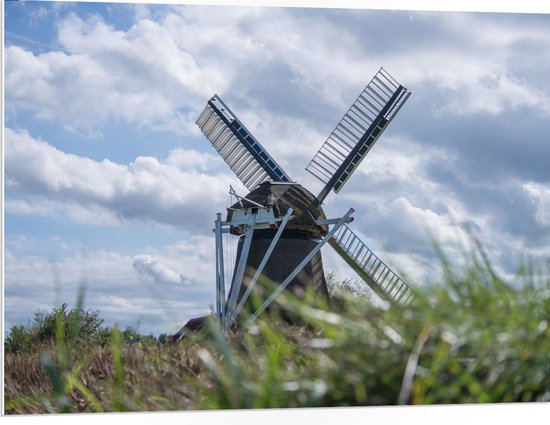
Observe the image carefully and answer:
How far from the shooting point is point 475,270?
236 centimetres

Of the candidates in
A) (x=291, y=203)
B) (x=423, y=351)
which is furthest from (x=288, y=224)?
(x=423, y=351)

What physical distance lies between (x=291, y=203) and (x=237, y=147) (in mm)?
3046

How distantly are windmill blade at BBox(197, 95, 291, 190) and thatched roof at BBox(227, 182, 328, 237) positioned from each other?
1.28 m

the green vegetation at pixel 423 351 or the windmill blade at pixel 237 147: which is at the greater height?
the windmill blade at pixel 237 147

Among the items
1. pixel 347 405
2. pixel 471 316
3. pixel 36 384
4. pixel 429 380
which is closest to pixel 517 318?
pixel 471 316

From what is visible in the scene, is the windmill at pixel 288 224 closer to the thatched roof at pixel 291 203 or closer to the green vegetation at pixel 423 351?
the thatched roof at pixel 291 203

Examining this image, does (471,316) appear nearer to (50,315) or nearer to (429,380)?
(429,380)

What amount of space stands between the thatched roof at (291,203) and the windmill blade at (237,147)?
1.28 metres

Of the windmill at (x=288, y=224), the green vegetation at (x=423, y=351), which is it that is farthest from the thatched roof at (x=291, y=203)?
the green vegetation at (x=423, y=351)

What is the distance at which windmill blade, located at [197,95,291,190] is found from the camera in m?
18.1

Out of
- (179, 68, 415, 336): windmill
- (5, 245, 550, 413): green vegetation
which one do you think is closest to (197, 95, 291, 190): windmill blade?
(179, 68, 415, 336): windmill

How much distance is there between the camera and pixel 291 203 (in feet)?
52.7

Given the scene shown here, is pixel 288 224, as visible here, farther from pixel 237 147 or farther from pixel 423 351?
pixel 423 351

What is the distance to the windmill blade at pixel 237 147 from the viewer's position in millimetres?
18078
